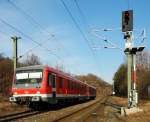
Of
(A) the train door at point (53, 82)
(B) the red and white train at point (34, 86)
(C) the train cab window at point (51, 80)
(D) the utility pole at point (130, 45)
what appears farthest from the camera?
(A) the train door at point (53, 82)

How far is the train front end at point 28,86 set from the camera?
79.3ft

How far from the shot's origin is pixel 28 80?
2492 centimetres

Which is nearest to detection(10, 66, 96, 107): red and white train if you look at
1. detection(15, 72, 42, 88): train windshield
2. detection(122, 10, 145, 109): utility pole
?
detection(15, 72, 42, 88): train windshield

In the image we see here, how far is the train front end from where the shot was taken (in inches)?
952

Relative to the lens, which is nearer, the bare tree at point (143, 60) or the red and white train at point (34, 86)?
the red and white train at point (34, 86)

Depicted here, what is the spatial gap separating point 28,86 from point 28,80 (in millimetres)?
482

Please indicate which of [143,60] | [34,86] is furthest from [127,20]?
[143,60]

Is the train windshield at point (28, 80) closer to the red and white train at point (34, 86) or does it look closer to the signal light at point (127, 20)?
the red and white train at point (34, 86)

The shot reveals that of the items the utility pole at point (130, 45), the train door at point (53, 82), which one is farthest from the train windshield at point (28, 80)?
the utility pole at point (130, 45)

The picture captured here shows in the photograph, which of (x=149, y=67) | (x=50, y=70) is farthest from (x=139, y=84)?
(x=50, y=70)

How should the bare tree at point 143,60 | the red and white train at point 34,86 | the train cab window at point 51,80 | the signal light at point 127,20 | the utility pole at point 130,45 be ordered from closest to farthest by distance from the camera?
1. the signal light at point 127,20
2. the utility pole at point 130,45
3. the red and white train at point 34,86
4. the train cab window at point 51,80
5. the bare tree at point 143,60

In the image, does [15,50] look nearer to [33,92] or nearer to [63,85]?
[63,85]

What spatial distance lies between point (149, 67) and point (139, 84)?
2064 cm

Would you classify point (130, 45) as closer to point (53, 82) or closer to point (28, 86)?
point (53, 82)
